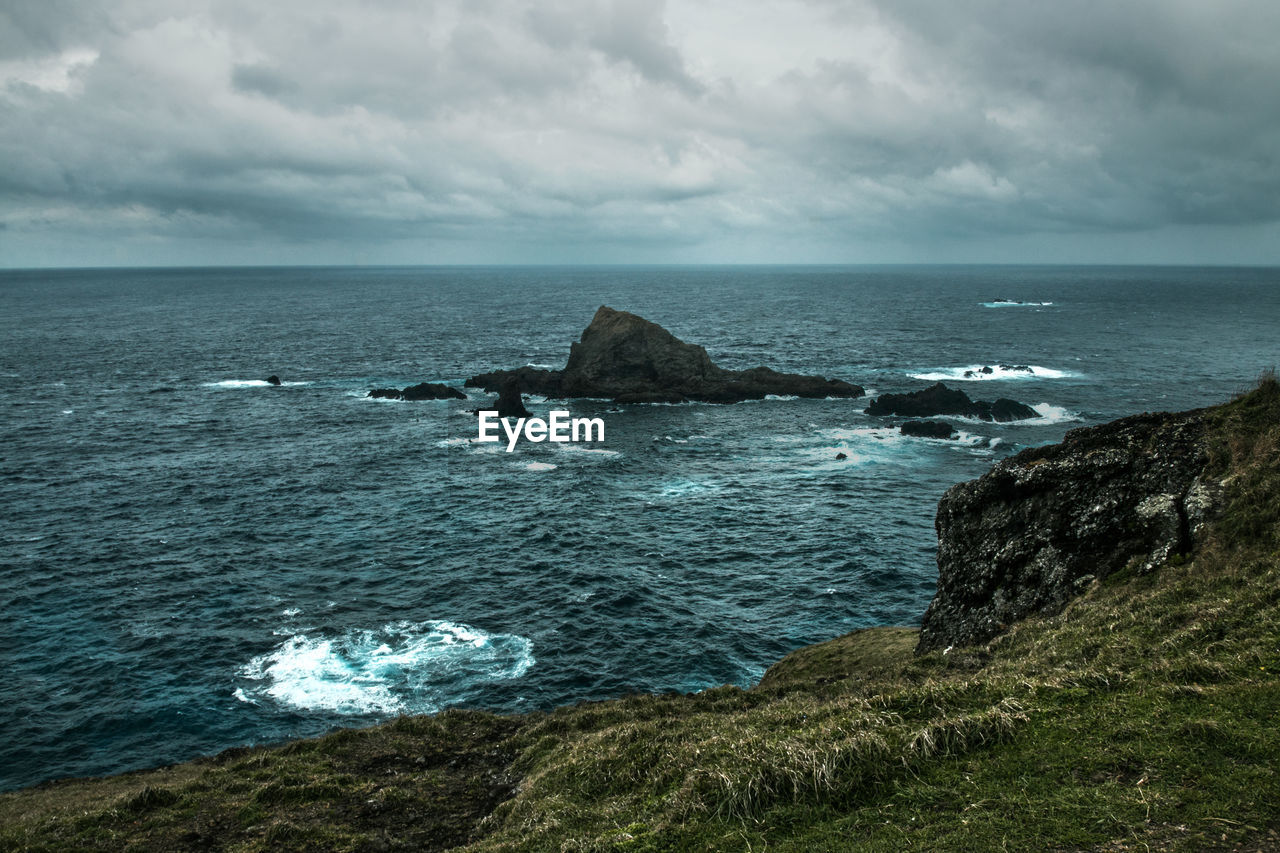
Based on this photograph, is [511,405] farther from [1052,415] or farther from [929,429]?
[1052,415]

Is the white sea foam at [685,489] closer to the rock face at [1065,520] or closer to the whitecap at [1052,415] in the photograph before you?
the rock face at [1065,520]

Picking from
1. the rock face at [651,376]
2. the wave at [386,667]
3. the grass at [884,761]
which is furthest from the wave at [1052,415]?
the wave at [386,667]

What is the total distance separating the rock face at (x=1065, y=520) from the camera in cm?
→ 2317

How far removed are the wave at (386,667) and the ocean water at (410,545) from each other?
13cm

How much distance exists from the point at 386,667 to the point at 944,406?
6650 centimetres

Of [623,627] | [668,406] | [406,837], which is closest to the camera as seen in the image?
[406,837]

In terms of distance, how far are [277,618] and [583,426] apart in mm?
43763

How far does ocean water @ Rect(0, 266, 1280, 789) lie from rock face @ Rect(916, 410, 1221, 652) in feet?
43.4

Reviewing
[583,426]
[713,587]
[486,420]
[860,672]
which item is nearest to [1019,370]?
[583,426]

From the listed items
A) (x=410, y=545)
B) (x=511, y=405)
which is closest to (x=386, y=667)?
(x=410, y=545)

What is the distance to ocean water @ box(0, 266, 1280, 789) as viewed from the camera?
3584cm

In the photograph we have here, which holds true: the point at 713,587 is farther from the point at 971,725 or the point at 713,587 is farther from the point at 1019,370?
the point at 1019,370

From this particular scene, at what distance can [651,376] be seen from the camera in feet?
319

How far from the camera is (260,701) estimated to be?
3484 cm
